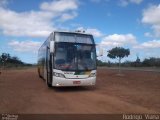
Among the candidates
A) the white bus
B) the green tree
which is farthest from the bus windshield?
the green tree

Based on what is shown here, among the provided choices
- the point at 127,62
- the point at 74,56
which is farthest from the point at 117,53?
the point at 127,62

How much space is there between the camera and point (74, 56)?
1945 centimetres

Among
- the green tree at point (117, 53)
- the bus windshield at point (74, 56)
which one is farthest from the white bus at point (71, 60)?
the green tree at point (117, 53)

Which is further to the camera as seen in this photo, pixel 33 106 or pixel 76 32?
pixel 76 32

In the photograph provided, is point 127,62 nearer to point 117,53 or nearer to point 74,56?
point 117,53

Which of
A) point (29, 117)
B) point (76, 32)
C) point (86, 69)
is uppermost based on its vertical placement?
point (76, 32)

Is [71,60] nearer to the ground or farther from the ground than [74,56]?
nearer to the ground

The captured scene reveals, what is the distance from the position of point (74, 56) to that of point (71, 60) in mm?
319

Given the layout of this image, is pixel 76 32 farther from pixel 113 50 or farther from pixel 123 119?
pixel 113 50

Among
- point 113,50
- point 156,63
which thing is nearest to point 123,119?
point 113,50

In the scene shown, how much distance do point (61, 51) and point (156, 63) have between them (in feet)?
216

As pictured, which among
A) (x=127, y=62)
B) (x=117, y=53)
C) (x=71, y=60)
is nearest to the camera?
(x=71, y=60)

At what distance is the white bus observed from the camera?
19078 mm

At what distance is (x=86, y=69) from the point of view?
19.5m
